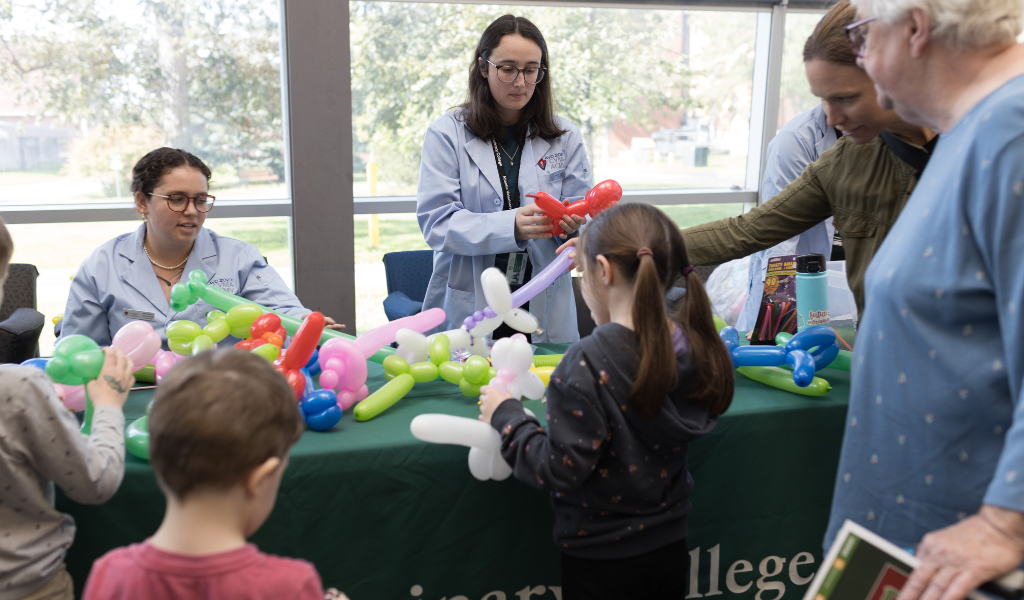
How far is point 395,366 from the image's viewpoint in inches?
67.4

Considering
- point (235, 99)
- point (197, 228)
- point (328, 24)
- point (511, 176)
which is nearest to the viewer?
point (197, 228)

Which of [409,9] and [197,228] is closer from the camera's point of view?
[197,228]

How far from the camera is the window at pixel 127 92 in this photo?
3.69 metres

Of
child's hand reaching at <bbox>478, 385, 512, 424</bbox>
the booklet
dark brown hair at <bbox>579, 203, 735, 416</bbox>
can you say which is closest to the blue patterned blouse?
the booklet

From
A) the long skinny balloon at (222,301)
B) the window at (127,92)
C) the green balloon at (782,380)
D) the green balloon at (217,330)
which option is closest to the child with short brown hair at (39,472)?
the green balloon at (217,330)

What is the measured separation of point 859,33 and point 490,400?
85 cm

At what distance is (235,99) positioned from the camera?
13.0 feet

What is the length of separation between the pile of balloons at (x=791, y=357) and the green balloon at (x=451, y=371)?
632 millimetres

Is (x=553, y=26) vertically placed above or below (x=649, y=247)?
above

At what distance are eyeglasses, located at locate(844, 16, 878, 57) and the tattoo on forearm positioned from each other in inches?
52.7

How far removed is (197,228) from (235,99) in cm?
201

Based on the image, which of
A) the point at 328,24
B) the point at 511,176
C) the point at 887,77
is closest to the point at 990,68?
the point at 887,77

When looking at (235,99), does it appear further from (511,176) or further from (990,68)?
(990,68)

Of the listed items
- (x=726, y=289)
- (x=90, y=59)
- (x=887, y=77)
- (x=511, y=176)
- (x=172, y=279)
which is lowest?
(x=726, y=289)
